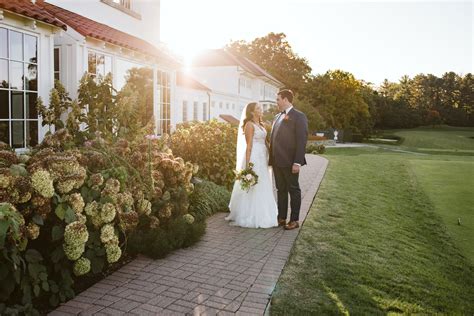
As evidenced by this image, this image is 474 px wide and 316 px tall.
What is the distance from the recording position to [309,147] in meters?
29.6

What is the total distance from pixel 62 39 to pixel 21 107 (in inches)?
92.4

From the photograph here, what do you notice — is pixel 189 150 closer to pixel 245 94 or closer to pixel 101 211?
pixel 101 211

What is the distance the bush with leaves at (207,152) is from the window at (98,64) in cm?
245

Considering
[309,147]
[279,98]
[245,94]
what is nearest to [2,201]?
[279,98]

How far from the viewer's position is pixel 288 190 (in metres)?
7.39

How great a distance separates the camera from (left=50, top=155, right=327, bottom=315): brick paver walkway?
4.01 m

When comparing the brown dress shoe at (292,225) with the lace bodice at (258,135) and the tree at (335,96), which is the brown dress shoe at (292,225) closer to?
the lace bodice at (258,135)

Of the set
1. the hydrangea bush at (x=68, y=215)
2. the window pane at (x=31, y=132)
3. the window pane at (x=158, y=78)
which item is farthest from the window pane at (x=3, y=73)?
the window pane at (x=158, y=78)

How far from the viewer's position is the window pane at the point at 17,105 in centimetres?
768

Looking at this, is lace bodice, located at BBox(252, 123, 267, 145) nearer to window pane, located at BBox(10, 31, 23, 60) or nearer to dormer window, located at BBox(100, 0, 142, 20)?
window pane, located at BBox(10, 31, 23, 60)

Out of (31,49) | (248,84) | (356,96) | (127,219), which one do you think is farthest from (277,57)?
(127,219)

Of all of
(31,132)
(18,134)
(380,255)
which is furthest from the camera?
(31,132)

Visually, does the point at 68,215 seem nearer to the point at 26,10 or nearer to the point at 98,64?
the point at 26,10

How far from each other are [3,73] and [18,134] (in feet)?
3.70
